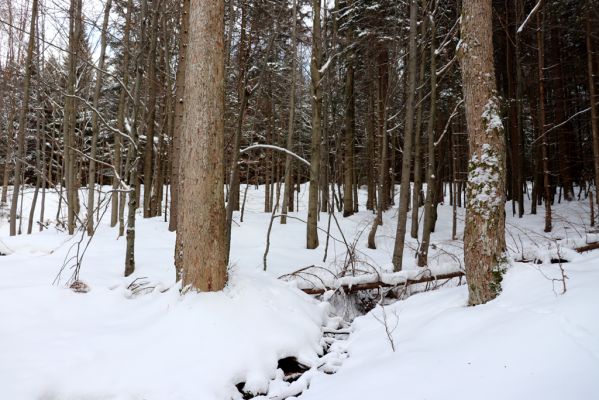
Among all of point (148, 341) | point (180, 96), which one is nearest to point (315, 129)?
point (180, 96)

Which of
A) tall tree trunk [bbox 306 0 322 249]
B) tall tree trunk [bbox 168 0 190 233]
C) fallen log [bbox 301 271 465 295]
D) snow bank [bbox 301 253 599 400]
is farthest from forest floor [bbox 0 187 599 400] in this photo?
tall tree trunk [bbox 306 0 322 249]

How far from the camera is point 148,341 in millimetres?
3479

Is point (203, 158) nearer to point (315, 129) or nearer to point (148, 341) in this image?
point (148, 341)

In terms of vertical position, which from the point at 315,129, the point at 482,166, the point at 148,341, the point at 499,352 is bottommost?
the point at 148,341

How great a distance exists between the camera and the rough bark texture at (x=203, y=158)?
4207 millimetres

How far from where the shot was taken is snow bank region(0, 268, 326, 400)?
285 centimetres

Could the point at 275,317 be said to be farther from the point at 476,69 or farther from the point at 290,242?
the point at 290,242

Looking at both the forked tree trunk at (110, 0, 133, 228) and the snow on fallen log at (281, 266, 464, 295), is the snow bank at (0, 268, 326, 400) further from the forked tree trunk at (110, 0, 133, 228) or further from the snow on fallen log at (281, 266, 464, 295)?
the forked tree trunk at (110, 0, 133, 228)

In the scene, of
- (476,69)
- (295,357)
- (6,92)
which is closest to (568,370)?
(295,357)

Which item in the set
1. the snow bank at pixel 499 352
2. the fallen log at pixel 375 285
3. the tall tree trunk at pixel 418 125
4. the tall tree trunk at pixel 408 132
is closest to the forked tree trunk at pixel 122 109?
the fallen log at pixel 375 285

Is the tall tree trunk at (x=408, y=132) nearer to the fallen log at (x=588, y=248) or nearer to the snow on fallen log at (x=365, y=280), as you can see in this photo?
the snow on fallen log at (x=365, y=280)

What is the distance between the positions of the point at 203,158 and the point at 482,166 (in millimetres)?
3256

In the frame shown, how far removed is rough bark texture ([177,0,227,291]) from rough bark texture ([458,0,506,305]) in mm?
2944

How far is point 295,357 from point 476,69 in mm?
3877
